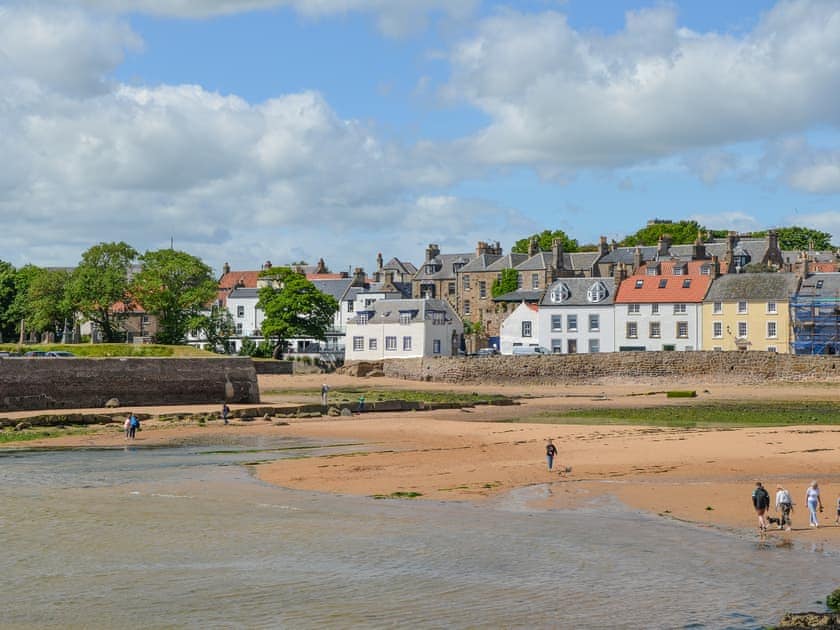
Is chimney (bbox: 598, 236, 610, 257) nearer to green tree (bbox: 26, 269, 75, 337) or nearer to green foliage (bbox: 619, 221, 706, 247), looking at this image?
green foliage (bbox: 619, 221, 706, 247)

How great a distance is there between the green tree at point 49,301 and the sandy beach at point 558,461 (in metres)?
26.5

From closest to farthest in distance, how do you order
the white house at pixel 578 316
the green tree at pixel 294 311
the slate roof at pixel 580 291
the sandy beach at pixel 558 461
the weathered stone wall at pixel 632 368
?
the sandy beach at pixel 558 461 < the weathered stone wall at pixel 632 368 < the white house at pixel 578 316 < the slate roof at pixel 580 291 < the green tree at pixel 294 311

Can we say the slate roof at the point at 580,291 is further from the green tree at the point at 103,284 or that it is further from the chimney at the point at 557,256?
the green tree at the point at 103,284

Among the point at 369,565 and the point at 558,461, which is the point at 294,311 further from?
the point at 369,565

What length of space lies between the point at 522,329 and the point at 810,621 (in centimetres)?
6750

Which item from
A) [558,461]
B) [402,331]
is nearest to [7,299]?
[402,331]

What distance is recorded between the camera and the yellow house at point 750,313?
7238 cm

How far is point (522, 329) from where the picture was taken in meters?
81.9

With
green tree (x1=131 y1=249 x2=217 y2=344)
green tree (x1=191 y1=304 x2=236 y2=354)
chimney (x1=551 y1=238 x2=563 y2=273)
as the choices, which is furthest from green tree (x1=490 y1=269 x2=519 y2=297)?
green tree (x1=131 y1=249 x2=217 y2=344)

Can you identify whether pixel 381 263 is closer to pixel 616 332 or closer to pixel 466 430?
pixel 616 332

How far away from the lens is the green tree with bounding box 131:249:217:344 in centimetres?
7581

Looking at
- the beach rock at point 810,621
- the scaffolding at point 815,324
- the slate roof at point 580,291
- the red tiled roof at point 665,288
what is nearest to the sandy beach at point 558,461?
the beach rock at point 810,621

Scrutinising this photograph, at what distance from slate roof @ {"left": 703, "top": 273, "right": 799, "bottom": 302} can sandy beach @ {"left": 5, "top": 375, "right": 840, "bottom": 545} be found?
29.2 metres

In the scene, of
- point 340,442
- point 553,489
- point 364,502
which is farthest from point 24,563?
point 340,442
